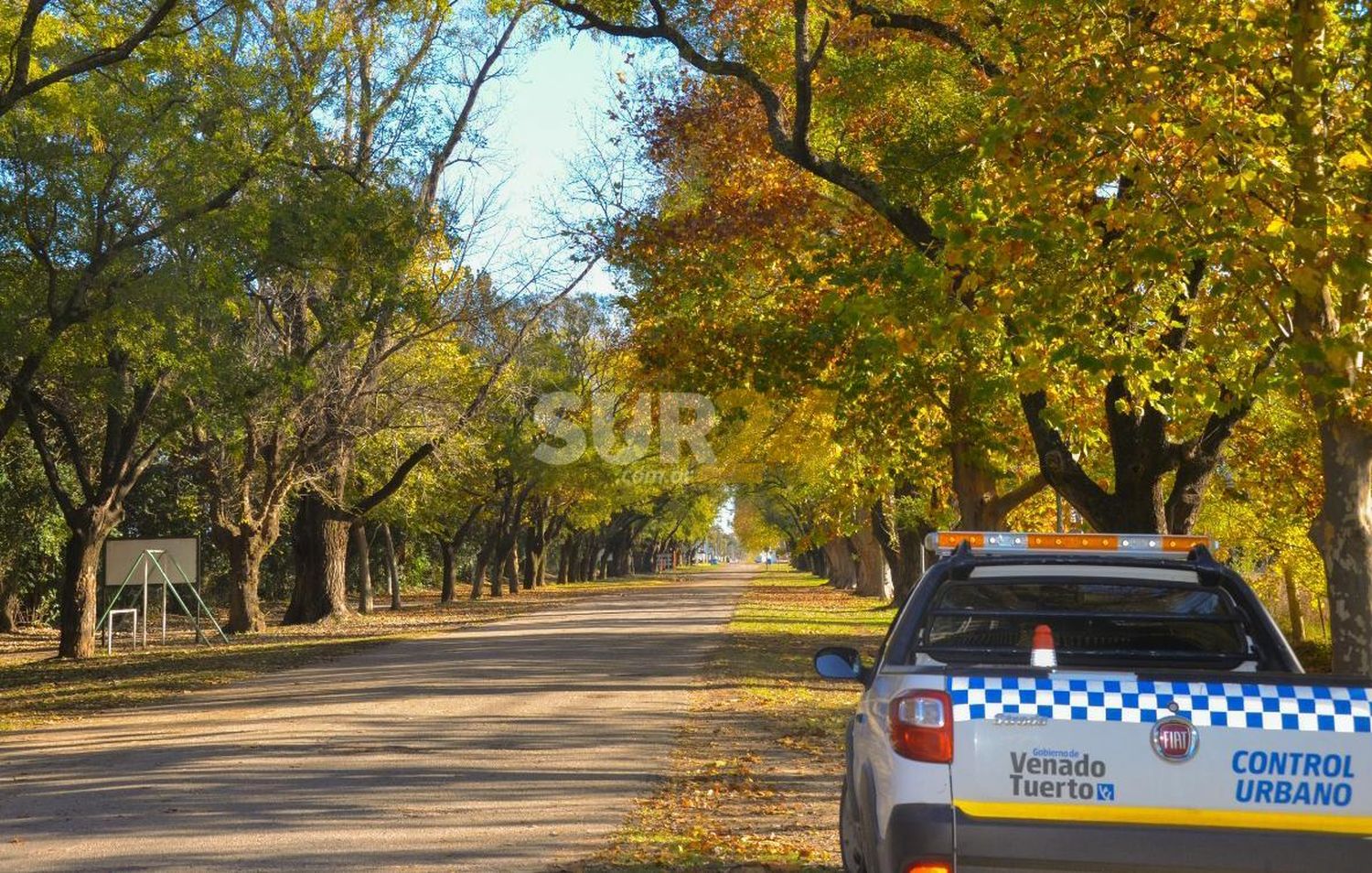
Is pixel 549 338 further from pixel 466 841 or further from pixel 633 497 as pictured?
pixel 466 841

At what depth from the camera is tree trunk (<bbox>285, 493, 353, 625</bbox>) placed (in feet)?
121

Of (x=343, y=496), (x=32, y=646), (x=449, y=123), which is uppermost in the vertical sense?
(x=449, y=123)

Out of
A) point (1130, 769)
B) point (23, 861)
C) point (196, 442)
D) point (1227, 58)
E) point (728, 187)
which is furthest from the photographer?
point (196, 442)

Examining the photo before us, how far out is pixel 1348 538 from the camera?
11453 mm

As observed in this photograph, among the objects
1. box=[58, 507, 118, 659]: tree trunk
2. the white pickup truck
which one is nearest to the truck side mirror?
the white pickup truck

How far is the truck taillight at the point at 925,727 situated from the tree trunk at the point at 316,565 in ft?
108

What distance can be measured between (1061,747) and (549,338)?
39.1 metres

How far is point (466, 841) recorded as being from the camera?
8.67 meters

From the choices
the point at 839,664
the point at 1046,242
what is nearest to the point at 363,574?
the point at 1046,242

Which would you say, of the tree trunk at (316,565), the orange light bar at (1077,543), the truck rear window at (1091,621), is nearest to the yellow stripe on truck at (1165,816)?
the truck rear window at (1091,621)

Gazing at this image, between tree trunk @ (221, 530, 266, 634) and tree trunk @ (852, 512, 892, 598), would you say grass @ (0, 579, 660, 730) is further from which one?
tree trunk @ (852, 512, 892, 598)

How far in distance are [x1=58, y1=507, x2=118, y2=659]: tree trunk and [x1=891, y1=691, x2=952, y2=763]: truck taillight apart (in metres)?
23.1

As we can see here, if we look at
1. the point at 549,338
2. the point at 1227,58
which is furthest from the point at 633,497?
the point at 1227,58

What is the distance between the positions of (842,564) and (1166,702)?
65.7 meters
